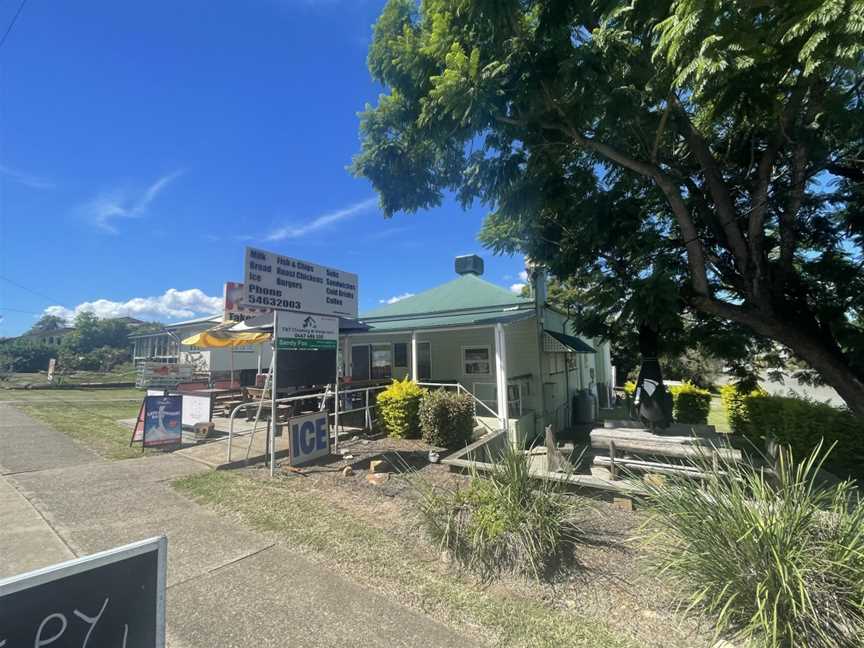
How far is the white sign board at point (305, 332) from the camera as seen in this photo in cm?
705

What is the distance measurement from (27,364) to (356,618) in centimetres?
4748

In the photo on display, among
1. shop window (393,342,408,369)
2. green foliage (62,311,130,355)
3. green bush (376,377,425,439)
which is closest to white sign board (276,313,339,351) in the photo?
green bush (376,377,425,439)

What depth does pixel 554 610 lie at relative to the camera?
120 inches

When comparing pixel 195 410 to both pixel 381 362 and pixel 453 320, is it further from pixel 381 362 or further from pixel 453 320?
pixel 453 320

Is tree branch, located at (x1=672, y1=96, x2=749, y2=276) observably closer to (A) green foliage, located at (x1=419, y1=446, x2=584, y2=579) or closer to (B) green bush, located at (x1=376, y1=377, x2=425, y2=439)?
(A) green foliage, located at (x1=419, y1=446, x2=584, y2=579)

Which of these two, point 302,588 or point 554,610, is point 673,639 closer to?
point 554,610

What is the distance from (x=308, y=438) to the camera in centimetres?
711

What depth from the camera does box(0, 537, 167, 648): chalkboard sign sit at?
1.37 m

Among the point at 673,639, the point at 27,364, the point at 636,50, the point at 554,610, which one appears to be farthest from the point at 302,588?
the point at 27,364

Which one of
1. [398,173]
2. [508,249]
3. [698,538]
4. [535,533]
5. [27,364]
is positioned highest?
[398,173]

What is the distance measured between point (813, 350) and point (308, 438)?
30.4ft

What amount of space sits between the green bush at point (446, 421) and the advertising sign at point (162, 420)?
548 centimetres

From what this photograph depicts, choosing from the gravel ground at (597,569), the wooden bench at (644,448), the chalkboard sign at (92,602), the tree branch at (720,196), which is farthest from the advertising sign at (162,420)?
the tree branch at (720,196)

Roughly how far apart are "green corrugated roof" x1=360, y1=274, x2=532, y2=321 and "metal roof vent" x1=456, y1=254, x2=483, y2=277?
19.8 inches
